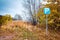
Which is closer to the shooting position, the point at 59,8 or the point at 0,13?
the point at 0,13

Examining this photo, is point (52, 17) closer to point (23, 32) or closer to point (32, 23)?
point (32, 23)

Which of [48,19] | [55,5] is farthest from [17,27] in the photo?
[55,5]

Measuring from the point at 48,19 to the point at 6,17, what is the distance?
643 mm

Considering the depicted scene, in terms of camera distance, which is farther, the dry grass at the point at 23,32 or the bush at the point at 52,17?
the bush at the point at 52,17

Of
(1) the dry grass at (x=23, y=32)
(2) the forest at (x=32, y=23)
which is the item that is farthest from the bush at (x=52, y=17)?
(1) the dry grass at (x=23, y=32)

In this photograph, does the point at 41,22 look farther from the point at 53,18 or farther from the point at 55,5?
the point at 55,5

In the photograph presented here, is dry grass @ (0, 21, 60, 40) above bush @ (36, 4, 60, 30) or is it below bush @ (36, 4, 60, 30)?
below

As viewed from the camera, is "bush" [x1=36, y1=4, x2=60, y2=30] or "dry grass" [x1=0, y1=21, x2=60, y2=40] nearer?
→ "dry grass" [x1=0, y1=21, x2=60, y2=40]

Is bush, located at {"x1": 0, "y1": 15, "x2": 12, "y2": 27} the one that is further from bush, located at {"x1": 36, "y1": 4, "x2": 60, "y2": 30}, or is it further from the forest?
bush, located at {"x1": 36, "y1": 4, "x2": 60, "y2": 30}

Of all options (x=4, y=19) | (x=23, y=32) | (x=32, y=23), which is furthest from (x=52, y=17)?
(x=4, y=19)

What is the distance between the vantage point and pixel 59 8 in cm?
234

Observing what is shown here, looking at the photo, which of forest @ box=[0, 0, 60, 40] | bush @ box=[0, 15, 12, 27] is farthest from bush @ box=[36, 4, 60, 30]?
bush @ box=[0, 15, 12, 27]

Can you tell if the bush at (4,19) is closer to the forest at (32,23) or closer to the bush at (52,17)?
the forest at (32,23)

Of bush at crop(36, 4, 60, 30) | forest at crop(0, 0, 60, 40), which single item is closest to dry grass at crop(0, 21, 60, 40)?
forest at crop(0, 0, 60, 40)
